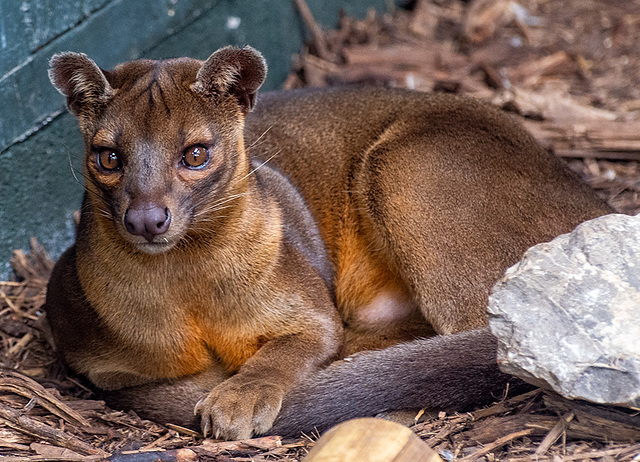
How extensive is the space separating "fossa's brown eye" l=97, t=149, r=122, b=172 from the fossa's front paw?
0.97 m

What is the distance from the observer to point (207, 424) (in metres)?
3.04

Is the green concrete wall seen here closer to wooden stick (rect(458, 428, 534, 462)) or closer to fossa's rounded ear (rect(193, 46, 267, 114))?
fossa's rounded ear (rect(193, 46, 267, 114))

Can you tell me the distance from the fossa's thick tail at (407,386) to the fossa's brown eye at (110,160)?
1134 millimetres

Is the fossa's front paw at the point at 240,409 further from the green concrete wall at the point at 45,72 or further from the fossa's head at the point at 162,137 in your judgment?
the green concrete wall at the point at 45,72

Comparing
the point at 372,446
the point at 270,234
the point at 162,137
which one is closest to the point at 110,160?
the point at 162,137

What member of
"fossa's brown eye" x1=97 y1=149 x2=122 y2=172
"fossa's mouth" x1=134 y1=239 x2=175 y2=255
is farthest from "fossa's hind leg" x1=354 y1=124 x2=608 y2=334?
"fossa's brown eye" x1=97 y1=149 x2=122 y2=172

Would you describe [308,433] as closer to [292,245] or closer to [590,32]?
[292,245]

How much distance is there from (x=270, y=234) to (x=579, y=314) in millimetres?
1355

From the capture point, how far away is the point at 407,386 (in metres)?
3.01

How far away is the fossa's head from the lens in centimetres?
278

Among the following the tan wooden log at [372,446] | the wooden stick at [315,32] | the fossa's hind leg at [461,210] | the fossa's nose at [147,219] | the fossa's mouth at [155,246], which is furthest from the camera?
the wooden stick at [315,32]

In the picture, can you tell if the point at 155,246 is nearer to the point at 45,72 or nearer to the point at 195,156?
the point at 195,156

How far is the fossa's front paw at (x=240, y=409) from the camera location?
9.76 ft

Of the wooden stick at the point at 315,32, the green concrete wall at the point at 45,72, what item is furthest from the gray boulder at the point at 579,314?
the wooden stick at the point at 315,32
